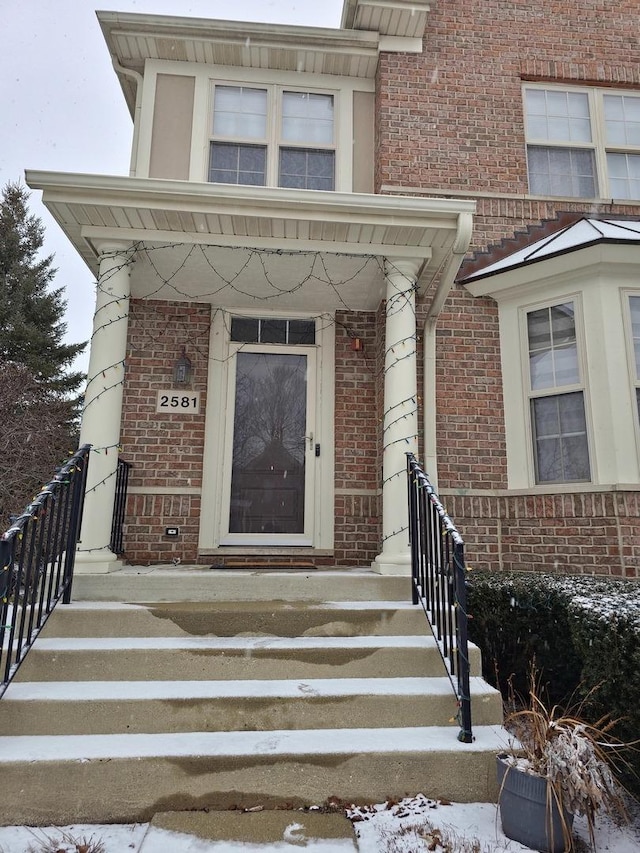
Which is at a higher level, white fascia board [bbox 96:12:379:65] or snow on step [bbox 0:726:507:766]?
white fascia board [bbox 96:12:379:65]

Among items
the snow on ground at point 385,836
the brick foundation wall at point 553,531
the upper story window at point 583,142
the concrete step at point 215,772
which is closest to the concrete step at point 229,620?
the concrete step at point 215,772

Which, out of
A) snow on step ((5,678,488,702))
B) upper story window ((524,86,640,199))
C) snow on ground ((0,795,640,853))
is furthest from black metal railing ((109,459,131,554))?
upper story window ((524,86,640,199))

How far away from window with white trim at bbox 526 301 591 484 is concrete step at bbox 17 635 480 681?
2.46 metres

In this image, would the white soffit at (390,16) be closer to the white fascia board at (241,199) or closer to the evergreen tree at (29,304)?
the white fascia board at (241,199)

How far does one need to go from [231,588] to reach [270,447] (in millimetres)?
1996

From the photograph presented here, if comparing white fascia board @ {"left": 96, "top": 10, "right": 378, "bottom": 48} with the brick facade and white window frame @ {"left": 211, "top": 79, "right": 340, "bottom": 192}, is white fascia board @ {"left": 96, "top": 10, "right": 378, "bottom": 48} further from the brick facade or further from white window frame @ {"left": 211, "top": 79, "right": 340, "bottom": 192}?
the brick facade

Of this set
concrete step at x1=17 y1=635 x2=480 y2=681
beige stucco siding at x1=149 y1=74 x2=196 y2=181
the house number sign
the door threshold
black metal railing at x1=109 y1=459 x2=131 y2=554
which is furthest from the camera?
beige stucco siding at x1=149 y1=74 x2=196 y2=181

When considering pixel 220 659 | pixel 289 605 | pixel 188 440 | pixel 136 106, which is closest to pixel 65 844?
pixel 220 659

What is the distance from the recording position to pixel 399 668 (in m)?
3.09

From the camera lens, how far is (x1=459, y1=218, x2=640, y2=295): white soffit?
15.5 ft

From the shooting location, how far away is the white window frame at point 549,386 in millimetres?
4867

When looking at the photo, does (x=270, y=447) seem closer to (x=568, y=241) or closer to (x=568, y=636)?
(x=568, y=636)

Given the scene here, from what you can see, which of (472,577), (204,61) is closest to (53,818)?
(472,577)

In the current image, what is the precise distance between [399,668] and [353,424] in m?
2.82
